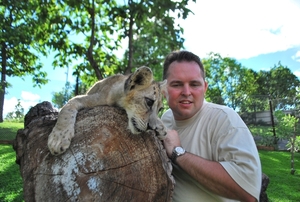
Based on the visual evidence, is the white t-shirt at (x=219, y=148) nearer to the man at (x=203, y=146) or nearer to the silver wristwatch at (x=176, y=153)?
the man at (x=203, y=146)

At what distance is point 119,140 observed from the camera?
282 centimetres

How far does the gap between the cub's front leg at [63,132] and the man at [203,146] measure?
1154 millimetres

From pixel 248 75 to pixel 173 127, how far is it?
52607 mm

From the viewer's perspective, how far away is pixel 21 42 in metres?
12.5

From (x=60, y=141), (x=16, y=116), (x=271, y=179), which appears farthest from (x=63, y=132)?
(x=16, y=116)

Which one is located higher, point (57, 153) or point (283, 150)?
point (57, 153)

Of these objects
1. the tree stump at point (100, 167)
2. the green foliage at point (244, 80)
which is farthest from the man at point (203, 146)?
the green foliage at point (244, 80)

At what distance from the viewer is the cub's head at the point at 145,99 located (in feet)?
11.3

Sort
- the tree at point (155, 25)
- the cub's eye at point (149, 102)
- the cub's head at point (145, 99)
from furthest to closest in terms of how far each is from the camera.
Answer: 1. the tree at point (155, 25)
2. the cub's eye at point (149, 102)
3. the cub's head at point (145, 99)

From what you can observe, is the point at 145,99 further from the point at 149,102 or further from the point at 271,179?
the point at 271,179

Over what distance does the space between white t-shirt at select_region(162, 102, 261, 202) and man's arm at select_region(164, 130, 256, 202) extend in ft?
0.21

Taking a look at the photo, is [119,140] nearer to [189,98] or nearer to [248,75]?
[189,98]

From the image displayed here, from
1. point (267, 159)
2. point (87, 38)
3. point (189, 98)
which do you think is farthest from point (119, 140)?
point (267, 159)

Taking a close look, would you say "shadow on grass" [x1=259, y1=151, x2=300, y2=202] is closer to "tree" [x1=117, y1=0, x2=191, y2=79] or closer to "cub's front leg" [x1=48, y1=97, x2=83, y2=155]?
"tree" [x1=117, y1=0, x2=191, y2=79]
